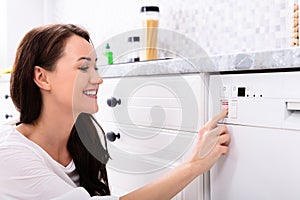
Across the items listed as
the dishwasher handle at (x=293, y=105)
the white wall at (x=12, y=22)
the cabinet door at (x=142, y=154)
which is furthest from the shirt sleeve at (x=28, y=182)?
the white wall at (x=12, y=22)

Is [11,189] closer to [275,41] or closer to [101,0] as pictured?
[275,41]

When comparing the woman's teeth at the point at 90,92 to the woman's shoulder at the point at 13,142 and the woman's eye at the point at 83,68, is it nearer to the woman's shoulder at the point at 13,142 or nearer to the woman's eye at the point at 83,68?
the woman's eye at the point at 83,68

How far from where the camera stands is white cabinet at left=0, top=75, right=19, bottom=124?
2075mm

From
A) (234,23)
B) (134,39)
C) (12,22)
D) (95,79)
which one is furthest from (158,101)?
(12,22)

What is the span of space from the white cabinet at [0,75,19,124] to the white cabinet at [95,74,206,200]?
0.92 metres

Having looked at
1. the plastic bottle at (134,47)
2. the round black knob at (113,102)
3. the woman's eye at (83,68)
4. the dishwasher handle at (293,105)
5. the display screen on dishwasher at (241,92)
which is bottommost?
the round black knob at (113,102)

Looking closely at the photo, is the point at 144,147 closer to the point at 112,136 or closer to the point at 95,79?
the point at 112,136

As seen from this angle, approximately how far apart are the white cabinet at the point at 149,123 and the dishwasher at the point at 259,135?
0.07m

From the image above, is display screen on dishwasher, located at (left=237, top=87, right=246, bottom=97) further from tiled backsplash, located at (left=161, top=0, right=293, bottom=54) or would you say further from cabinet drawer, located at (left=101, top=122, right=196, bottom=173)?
tiled backsplash, located at (left=161, top=0, right=293, bottom=54)

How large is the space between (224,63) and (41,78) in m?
0.51

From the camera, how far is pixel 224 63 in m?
0.85

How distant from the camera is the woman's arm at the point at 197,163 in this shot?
874 mm

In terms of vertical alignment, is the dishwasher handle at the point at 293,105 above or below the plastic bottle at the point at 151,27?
below

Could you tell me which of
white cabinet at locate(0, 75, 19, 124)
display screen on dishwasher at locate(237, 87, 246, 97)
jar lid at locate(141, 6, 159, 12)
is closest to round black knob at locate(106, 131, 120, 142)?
display screen on dishwasher at locate(237, 87, 246, 97)
